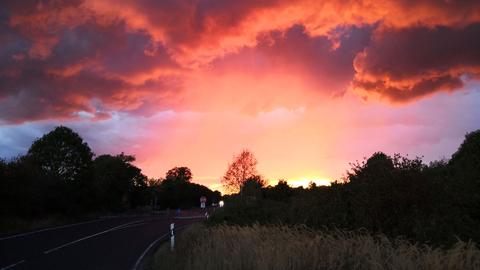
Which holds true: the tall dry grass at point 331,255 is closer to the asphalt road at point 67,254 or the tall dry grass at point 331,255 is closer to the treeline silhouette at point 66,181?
the asphalt road at point 67,254

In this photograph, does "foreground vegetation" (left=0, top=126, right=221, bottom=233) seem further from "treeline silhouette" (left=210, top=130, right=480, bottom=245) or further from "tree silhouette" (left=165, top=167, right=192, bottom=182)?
"tree silhouette" (left=165, top=167, right=192, bottom=182)

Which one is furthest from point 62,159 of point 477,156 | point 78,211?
point 477,156

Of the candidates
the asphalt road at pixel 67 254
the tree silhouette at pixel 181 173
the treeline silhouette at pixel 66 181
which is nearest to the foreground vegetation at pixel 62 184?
the treeline silhouette at pixel 66 181

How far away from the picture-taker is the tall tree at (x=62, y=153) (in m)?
63.7

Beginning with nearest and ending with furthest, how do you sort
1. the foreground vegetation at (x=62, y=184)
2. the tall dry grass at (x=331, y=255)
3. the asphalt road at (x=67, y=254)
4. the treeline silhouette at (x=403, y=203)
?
the tall dry grass at (x=331, y=255) < the treeline silhouette at (x=403, y=203) < the asphalt road at (x=67, y=254) < the foreground vegetation at (x=62, y=184)

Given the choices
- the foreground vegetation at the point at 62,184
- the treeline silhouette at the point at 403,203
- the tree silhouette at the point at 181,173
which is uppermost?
the tree silhouette at the point at 181,173

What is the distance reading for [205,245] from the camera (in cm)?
1506

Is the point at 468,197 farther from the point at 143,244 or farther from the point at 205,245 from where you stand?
the point at 143,244

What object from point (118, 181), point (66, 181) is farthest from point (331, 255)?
point (118, 181)

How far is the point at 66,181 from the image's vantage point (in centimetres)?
6234

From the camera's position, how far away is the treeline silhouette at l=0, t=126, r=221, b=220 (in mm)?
42656

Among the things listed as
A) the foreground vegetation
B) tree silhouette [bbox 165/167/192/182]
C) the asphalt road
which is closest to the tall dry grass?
the asphalt road

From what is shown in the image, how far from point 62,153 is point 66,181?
4.39m

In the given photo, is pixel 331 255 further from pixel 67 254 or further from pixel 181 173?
pixel 181 173
